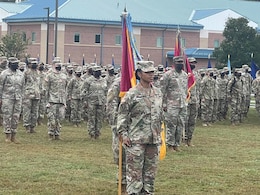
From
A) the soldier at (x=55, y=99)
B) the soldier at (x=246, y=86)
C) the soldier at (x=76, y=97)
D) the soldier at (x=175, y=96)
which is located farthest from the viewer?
the soldier at (x=246, y=86)

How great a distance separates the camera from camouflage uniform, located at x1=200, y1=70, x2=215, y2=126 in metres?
24.5

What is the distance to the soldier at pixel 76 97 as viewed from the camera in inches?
900

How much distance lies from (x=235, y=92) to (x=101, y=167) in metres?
12.8

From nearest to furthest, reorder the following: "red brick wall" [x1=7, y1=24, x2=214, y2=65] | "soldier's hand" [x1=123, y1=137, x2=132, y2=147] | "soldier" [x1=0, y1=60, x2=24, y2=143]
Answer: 1. "soldier's hand" [x1=123, y1=137, x2=132, y2=147]
2. "soldier" [x1=0, y1=60, x2=24, y2=143]
3. "red brick wall" [x1=7, y1=24, x2=214, y2=65]

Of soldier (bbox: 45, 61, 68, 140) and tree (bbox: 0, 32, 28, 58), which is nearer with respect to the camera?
soldier (bbox: 45, 61, 68, 140)

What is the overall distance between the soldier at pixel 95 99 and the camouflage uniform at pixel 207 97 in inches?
269

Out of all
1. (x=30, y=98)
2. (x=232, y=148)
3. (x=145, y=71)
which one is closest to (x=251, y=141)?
(x=232, y=148)

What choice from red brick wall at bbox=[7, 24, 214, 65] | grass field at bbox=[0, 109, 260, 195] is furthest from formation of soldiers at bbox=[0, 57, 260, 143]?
red brick wall at bbox=[7, 24, 214, 65]

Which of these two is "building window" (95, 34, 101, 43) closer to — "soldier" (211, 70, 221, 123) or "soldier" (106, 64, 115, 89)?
"soldier" (211, 70, 221, 123)

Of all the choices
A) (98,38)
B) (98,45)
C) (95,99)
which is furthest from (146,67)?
(98,45)

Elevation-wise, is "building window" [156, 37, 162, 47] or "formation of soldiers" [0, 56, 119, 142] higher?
"building window" [156, 37, 162, 47]

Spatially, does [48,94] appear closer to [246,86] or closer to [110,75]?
[110,75]

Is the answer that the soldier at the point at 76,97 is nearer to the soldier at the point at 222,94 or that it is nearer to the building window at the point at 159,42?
the soldier at the point at 222,94

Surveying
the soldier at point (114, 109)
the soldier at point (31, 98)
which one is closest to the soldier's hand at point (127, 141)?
the soldier at point (114, 109)
